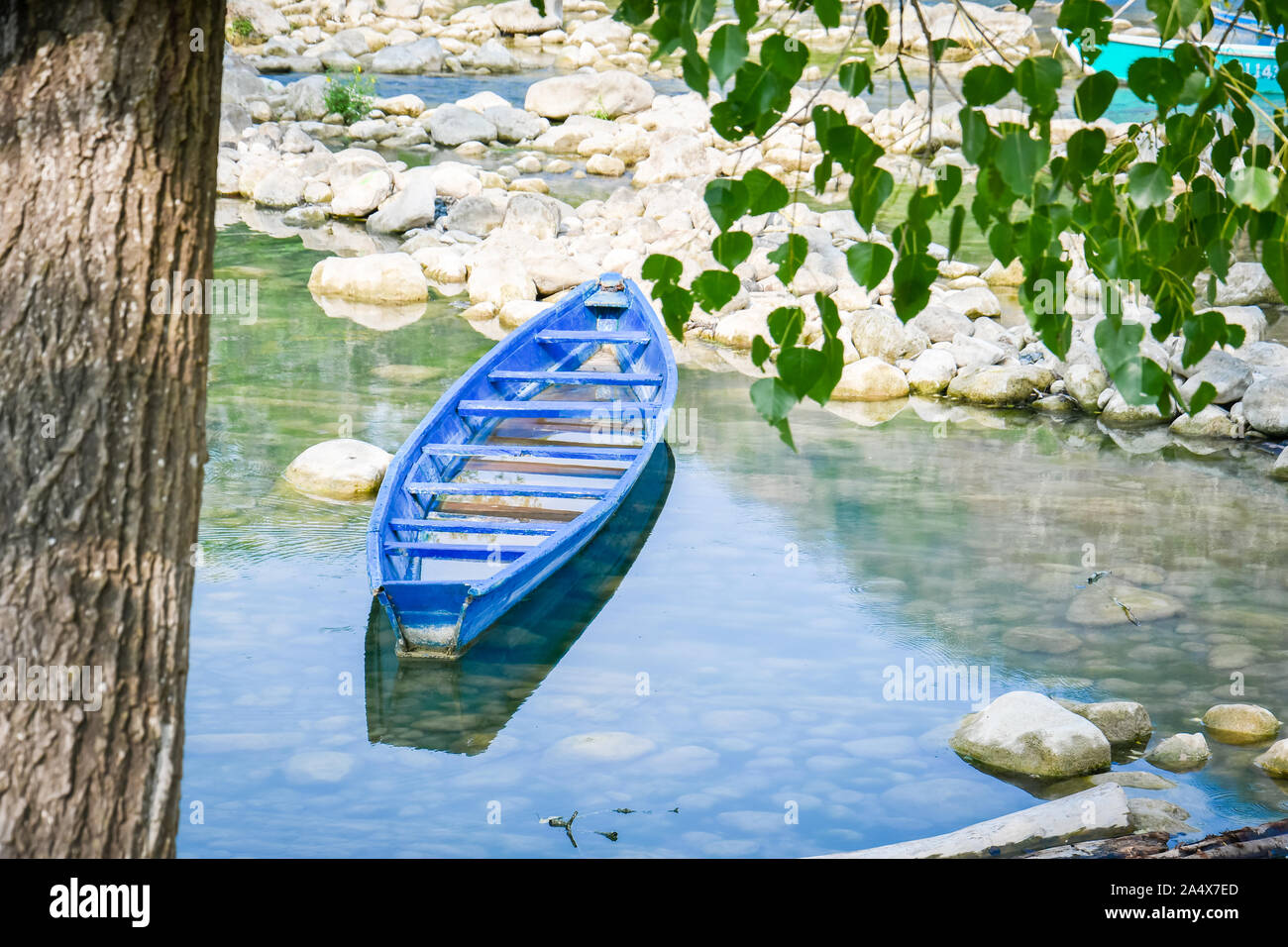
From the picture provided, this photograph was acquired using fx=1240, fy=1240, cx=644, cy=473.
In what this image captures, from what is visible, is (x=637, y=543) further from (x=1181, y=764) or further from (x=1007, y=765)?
(x=1181, y=764)

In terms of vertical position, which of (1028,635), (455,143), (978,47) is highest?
(978,47)

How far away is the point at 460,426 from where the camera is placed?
7.40m

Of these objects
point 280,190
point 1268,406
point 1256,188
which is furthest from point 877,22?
point 280,190

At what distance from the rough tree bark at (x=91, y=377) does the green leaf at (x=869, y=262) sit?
1.06 meters

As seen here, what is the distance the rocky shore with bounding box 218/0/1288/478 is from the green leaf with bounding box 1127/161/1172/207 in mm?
184

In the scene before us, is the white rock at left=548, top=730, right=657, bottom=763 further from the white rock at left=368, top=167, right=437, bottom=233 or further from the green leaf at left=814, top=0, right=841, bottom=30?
the white rock at left=368, top=167, right=437, bottom=233

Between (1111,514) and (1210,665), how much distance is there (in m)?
1.88

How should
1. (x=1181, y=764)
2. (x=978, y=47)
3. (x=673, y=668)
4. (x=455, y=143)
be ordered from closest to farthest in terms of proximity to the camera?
1. (x=978, y=47)
2. (x=1181, y=764)
3. (x=673, y=668)
4. (x=455, y=143)

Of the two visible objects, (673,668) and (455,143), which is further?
(455,143)

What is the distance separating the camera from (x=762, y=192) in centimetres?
181

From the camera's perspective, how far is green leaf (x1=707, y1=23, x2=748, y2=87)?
1662 millimetres

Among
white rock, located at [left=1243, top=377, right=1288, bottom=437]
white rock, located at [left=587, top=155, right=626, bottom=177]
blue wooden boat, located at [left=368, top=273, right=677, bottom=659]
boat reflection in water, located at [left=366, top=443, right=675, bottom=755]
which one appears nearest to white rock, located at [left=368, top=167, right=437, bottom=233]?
white rock, located at [left=587, top=155, right=626, bottom=177]

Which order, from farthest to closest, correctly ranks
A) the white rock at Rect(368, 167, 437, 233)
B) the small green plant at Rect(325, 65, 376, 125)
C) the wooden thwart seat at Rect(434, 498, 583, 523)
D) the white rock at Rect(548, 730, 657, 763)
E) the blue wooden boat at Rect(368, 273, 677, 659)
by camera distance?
the small green plant at Rect(325, 65, 376, 125)
the white rock at Rect(368, 167, 437, 233)
the wooden thwart seat at Rect(434, 498, 583, 523)
the blue wooden boat at Rect(368, 273, 677, 659)
the white rock at Rect(548, 730, 657, 763)
